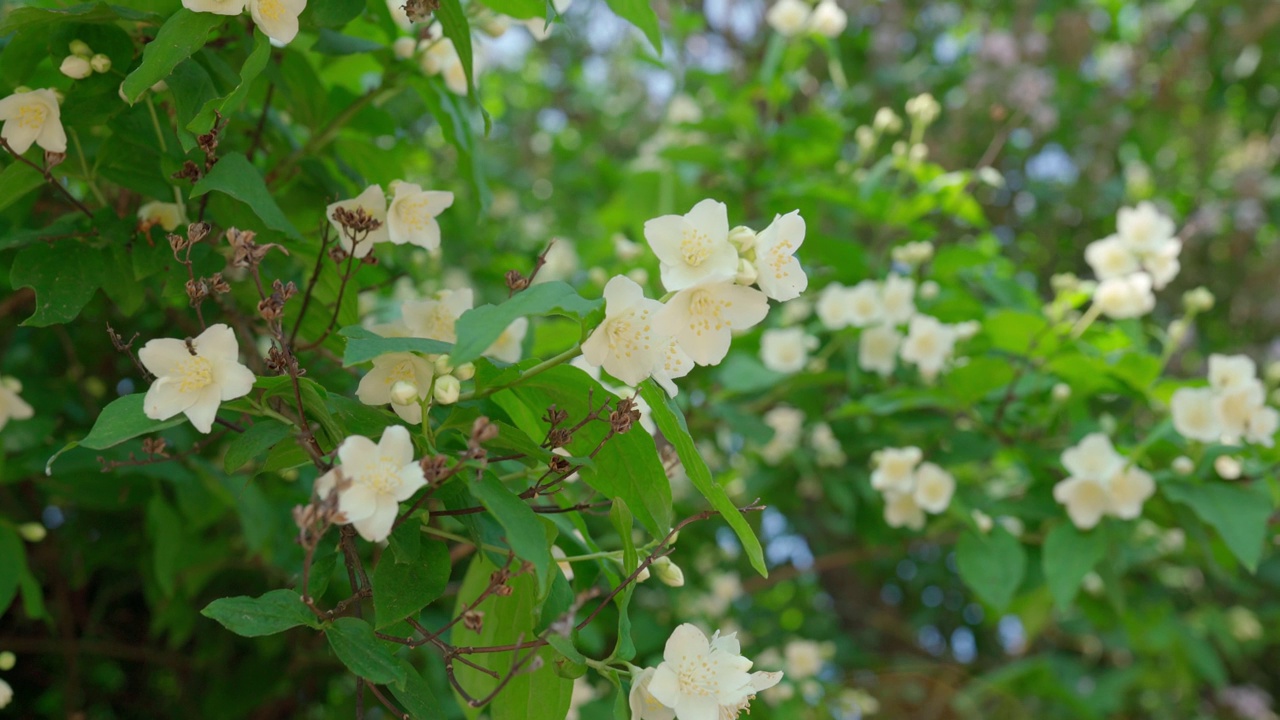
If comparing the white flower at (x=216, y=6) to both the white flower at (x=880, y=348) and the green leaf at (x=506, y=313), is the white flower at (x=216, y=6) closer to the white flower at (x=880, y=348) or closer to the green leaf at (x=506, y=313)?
the green leaf at (x=506, y=313)

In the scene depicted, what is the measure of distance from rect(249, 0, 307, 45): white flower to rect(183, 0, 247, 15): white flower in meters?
0.02

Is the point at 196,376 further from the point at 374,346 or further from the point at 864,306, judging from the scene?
the point at 864,306

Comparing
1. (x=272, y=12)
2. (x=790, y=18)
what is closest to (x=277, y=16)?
(x=272, y=12)

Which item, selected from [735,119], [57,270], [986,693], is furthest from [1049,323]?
[986,693]

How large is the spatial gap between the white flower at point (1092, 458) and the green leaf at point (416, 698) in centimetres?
126

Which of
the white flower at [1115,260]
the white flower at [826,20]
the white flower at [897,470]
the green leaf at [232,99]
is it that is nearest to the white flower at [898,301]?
the white flower at [897,470]

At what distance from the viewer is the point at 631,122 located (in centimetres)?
419

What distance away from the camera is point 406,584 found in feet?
3.06

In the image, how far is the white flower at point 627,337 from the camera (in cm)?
90

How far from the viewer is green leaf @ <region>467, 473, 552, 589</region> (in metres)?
0.82

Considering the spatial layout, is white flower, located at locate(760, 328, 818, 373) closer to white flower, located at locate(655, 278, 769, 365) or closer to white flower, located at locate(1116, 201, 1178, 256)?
white flower, located at locate(1116, 201, 1178, 256)

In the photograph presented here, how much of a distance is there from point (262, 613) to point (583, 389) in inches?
13.5

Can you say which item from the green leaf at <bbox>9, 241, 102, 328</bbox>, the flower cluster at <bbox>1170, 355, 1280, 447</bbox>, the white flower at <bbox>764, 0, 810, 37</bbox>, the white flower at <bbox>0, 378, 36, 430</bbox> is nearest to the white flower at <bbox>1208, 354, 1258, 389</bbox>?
the flower cluster at <bbox>1170, 355, 1280, 447</bbox>

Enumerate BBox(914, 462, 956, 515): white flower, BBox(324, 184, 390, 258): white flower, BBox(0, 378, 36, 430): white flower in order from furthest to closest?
BBox(914, 462, 956, 515): white flower
BBox(0, 378, 36, 430): white flower
BBox(324, 184, 390, 258): white flower
